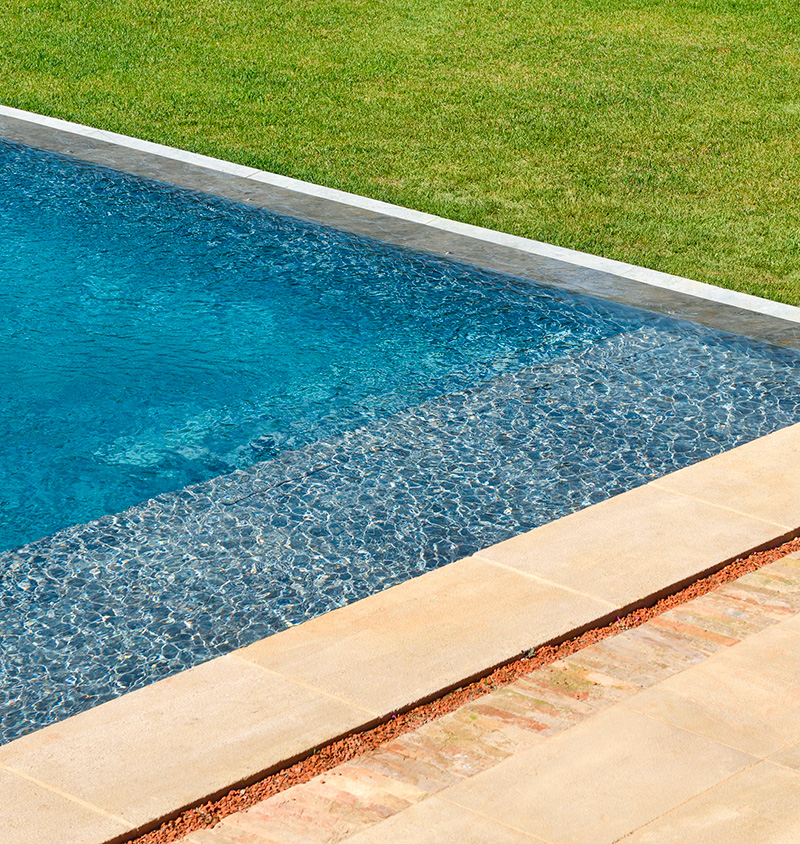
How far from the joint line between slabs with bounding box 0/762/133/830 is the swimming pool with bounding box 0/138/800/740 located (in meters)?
0.54

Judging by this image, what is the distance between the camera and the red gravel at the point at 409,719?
515 cm

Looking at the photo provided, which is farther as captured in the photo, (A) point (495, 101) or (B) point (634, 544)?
(A) point (495, 101)

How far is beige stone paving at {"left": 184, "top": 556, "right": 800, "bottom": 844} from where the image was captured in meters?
5.04

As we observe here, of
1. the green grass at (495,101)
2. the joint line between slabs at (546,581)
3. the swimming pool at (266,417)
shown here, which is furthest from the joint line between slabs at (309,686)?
the green grass at (495,101)

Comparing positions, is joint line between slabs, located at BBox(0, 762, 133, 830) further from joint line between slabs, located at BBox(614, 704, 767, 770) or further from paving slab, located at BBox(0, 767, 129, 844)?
joint line between slabs, located at BBox(614, 704, 767, 770)

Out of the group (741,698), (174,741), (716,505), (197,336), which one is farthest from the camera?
(197,336)

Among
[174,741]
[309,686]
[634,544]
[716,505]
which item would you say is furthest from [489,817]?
[716,505]

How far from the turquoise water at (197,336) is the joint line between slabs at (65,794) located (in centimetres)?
254

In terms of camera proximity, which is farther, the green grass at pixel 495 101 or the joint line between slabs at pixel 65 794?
the green grass at pixel 495 101

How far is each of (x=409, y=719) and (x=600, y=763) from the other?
0.88 metres

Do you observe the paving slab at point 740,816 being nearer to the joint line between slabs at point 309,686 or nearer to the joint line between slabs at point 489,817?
the joint line between slabs at point 489,817

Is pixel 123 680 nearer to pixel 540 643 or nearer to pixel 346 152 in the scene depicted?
pixel 540 643

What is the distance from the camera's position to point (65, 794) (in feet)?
17.1

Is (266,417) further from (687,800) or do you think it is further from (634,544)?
(687,800)
